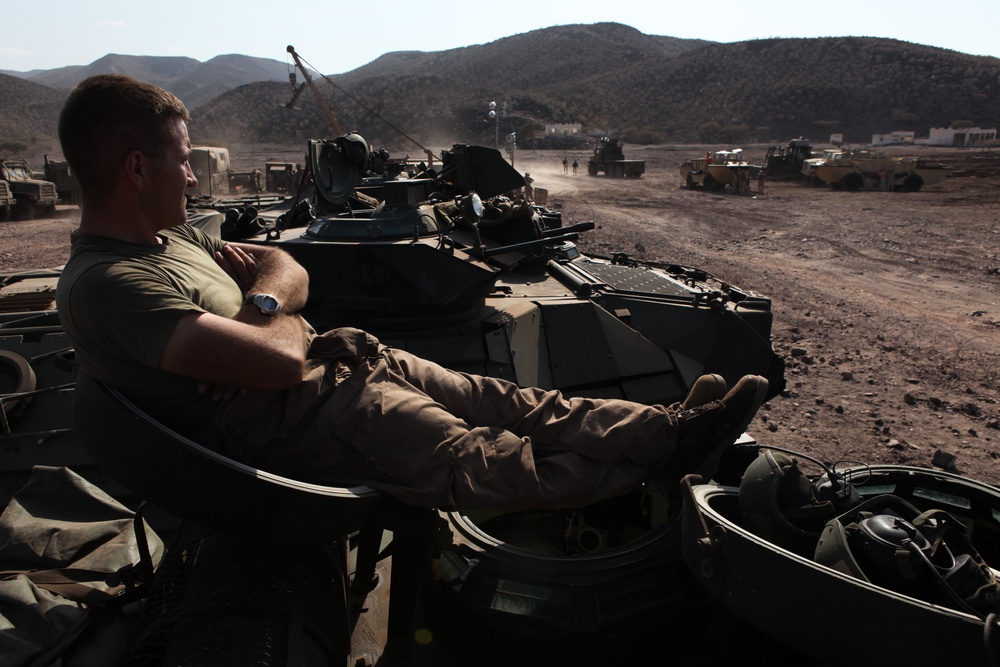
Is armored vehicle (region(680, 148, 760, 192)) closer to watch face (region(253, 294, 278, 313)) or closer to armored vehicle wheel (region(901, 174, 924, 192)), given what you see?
armored vehicle wheel (region(901, 174, 924, 192))

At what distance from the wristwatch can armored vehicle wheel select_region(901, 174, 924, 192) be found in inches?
1102

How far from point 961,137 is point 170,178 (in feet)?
190

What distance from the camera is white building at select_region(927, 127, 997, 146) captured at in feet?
161

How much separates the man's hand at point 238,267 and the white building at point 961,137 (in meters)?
55.9

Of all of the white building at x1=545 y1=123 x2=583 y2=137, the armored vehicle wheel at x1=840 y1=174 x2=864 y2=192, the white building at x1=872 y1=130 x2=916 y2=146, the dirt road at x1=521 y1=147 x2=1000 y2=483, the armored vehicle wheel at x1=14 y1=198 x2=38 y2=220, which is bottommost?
the dirt road at x1=521 y1=147 x2=1000 y2=483

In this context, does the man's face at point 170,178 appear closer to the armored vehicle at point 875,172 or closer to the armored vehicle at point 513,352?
the armored vehicle at point 513,352

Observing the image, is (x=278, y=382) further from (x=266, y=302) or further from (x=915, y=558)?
(x=915, y=558)

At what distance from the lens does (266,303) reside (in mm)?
2445

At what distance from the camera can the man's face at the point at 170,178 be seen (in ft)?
7.59

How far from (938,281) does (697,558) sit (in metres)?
12.8

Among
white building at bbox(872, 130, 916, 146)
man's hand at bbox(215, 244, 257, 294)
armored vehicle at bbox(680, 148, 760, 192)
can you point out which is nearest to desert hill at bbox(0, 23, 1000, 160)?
white building at bbox(872, 130, 916, 146)

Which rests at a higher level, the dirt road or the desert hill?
the desert hill

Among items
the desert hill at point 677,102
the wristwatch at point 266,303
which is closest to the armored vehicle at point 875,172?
the desert hill at point 677,102

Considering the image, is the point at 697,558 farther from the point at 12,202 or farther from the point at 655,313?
the point at 12,202
